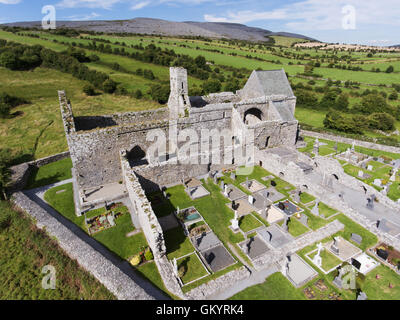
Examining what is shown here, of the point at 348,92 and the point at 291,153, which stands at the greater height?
the point at 348,92

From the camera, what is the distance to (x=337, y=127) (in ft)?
118

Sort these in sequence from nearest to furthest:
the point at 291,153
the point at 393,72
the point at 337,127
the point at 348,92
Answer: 1. the point at 291,153
2. the point at 337,127
3. the point at 348,92
4. the point at 393,72

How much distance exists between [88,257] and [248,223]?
33.7 ft

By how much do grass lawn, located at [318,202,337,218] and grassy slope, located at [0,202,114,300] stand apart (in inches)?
586

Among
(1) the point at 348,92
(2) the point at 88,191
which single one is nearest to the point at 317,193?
(2) the point at 88,191

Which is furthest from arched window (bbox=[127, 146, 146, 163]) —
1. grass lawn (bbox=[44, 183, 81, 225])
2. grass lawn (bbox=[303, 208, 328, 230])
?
grass lawn (bbox=[303, 208, 328, 230])

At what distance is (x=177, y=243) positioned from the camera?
1470 centimetres

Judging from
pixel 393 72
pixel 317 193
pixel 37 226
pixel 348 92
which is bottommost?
pixel 37 226

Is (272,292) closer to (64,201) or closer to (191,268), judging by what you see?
(191,268)

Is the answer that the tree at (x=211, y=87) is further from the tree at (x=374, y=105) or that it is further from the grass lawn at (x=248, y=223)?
the grass lawn at (x=248, y=223)

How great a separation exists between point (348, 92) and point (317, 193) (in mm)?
48634

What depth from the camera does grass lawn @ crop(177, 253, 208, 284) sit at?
41.0ft
